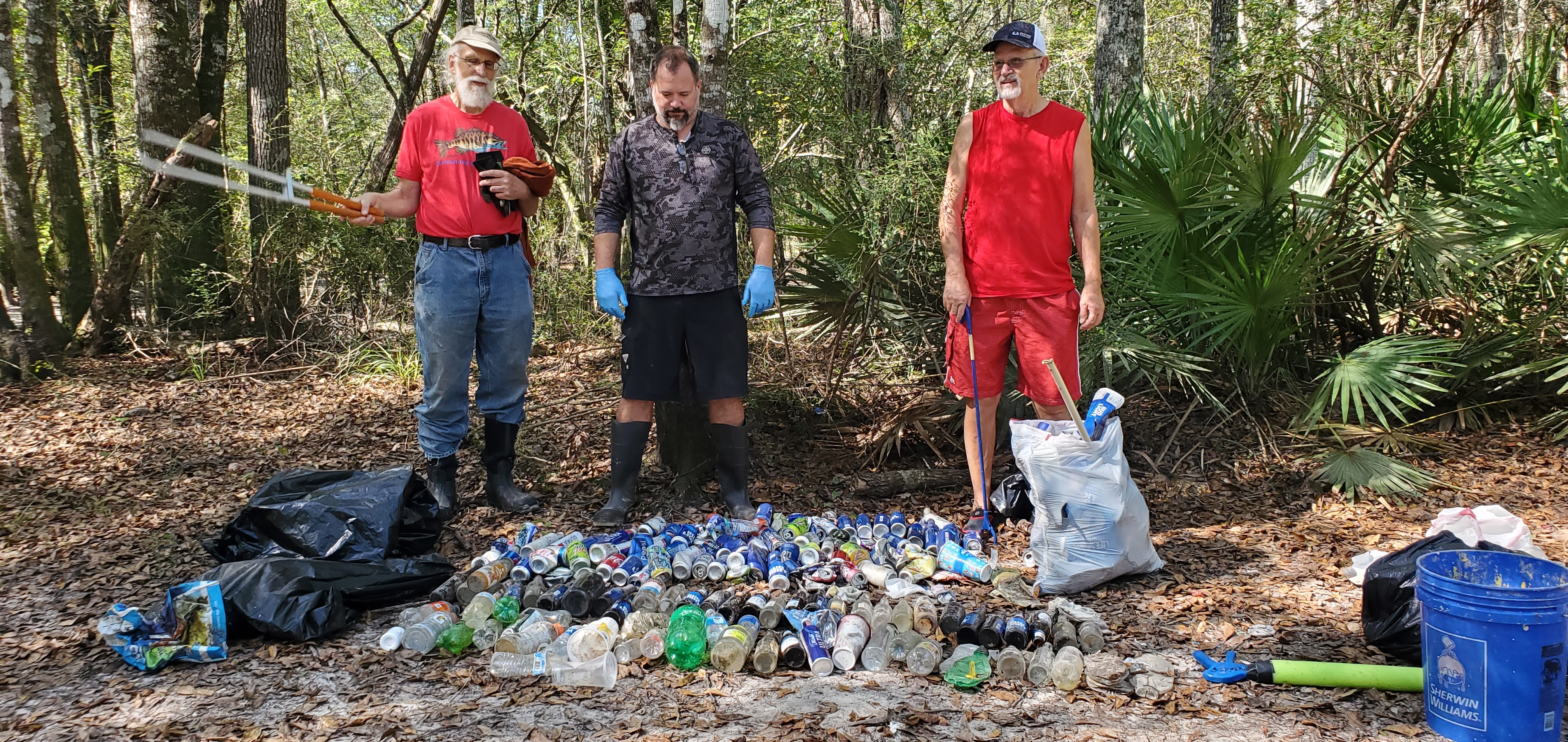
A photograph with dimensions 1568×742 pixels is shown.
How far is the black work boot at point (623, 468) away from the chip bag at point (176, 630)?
4.98ft

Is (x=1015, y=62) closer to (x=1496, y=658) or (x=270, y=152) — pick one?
(x=1496, y=658)

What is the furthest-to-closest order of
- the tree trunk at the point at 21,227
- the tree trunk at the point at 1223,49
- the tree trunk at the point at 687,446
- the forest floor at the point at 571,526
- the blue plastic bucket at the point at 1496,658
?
the tree trunk at the point at 1223,49 → the tree trunk at the point at 21,227 → the tree trunk at the point at 687,446 → the forest floor at the point at 571,526 → the blue plastic bucket at the point at 1496,658

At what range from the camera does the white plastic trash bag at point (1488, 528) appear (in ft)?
10.1

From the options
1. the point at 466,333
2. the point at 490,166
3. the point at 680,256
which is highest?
the point at 490,166

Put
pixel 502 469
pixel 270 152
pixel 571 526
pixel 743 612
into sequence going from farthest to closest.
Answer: pixel 270 152 < pixel 502 469 < pixel 571 526 < pixel 743 612

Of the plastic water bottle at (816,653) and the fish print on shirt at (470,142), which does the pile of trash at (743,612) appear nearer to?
the plastic water bottle at (816,653)

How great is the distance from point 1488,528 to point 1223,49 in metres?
8.10

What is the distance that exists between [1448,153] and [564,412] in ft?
15.9

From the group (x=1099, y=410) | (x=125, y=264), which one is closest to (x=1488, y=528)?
(x=1099, y=410)

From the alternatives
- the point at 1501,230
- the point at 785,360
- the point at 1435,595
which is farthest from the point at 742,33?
the point at 1435,595

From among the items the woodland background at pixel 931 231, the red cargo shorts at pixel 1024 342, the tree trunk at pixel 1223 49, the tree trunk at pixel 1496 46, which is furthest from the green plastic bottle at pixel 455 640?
the tree trunk at pixel 1496 46

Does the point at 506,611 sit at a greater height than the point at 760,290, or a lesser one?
lesser

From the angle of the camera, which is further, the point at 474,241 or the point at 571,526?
the point at 571,526

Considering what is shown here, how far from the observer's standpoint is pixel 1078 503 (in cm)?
328
